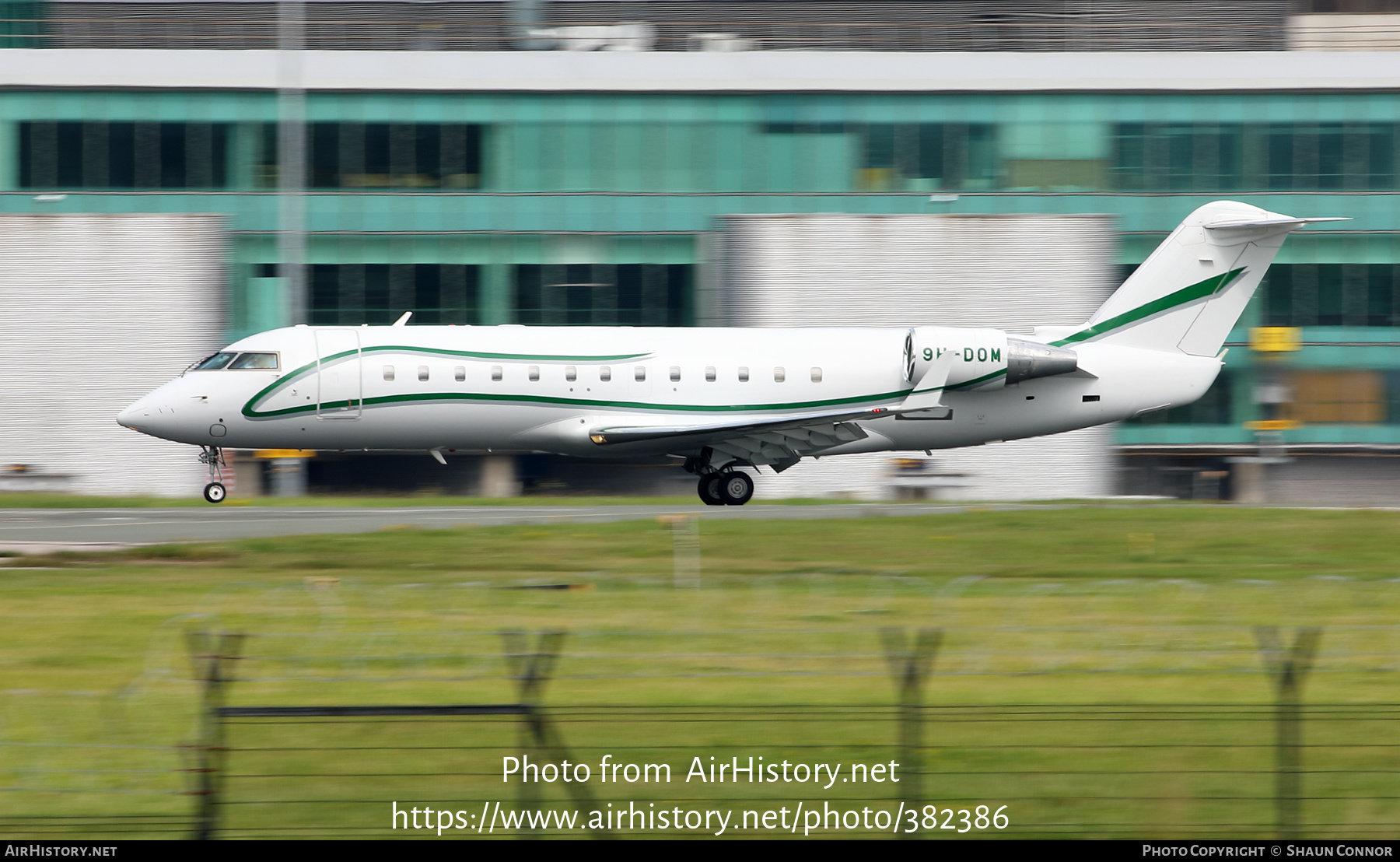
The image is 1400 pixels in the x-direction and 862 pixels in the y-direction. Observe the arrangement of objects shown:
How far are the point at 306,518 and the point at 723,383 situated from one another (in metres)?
8.09

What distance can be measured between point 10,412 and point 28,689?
3091cm

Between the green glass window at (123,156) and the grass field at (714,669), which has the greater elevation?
the green glass window at (123,156)

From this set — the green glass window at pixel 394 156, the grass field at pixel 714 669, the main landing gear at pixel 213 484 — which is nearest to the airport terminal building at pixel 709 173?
the green glass window at pixel 394 156

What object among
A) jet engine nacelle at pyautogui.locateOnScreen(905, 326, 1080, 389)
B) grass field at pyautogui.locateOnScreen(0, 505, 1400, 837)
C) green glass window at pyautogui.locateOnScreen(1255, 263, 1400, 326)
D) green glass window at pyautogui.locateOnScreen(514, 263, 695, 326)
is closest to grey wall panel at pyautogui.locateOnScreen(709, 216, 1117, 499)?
green glass window at pyautogui.locateOnScreen(514, 263, 695, 326)

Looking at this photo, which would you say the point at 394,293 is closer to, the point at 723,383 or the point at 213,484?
the point at 213,484

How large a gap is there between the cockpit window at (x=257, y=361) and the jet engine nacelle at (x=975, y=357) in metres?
11.8

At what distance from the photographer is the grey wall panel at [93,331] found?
130ft

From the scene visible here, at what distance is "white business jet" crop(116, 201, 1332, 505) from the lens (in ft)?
86.6

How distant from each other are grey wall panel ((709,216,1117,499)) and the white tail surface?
36.0 feet

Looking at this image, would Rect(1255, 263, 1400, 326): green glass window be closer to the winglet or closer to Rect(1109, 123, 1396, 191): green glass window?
Rect(1109, 123, 1396, 191): green glass window

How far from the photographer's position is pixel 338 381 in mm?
26312

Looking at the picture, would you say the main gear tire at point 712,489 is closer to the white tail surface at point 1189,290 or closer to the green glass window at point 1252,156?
the white tail surface at point 1189,290

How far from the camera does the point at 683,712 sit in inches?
398
